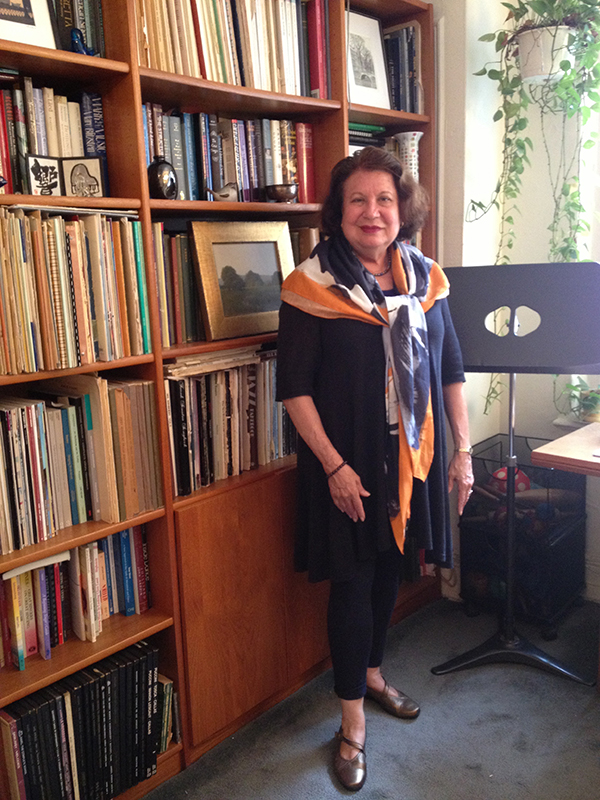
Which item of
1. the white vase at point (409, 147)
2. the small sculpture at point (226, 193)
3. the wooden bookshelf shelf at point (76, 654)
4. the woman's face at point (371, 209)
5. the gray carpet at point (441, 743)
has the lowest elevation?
the gray carpet at point (441, 743)

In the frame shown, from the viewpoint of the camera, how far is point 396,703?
→ 6.34ft

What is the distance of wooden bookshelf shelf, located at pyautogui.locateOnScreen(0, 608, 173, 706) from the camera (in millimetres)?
1420

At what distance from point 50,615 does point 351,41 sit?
177 cm

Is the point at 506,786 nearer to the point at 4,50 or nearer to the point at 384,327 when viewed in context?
the point at 384,327

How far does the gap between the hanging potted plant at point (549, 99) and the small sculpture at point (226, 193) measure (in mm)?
910

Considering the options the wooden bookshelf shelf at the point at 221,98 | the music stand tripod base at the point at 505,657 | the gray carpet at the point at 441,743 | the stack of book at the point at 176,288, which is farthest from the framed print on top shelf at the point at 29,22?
the music stand tripod base at the point at 505,657

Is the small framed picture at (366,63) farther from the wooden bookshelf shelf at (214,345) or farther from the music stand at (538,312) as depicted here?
the wooden bookshelf shelf at (214,345)

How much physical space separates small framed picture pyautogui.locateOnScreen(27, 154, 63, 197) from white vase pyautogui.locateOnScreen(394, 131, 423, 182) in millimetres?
1197

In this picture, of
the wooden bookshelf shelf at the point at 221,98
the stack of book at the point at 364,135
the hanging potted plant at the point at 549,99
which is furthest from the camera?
the stack of book at the point at 364,135

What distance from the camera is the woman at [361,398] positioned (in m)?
1.61

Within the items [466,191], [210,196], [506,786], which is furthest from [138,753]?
[466,191]

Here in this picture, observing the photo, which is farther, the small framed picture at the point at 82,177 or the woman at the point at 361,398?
the woman at the point at 361,398

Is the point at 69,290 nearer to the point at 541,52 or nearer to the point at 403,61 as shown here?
the point at 403,61

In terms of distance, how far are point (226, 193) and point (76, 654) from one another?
1.14m
